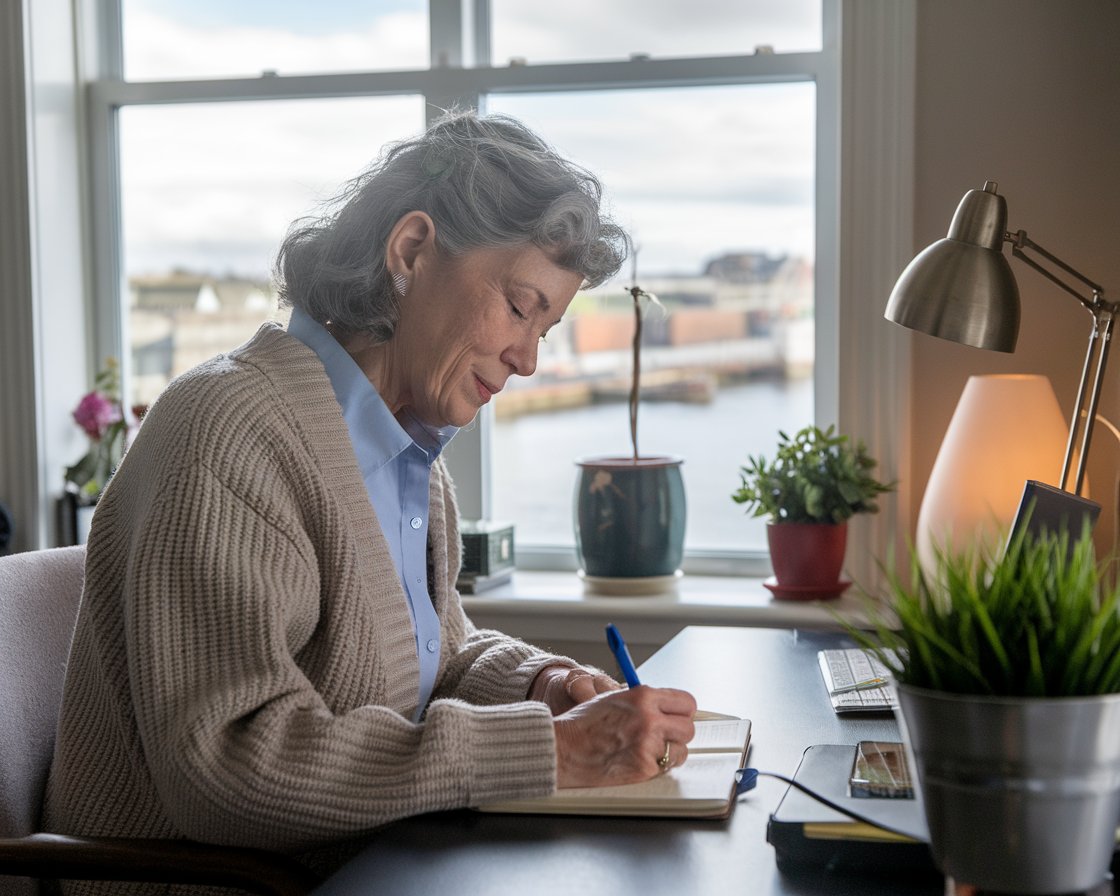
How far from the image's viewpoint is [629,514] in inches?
103

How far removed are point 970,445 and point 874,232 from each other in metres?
0.53

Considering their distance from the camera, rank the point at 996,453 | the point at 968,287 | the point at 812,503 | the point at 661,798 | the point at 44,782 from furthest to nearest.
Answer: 1. the point at 812,503
2. the point at 996,453
3. the point at 968,287
4. the point at 44,782
5. the point at 661,798

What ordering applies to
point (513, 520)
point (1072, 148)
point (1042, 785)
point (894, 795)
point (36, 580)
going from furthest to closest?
1. point (513, 520)
2. point (1072, 148)
3. point (36, 580)
4. point (894, 795)
5. point (1042, 785)

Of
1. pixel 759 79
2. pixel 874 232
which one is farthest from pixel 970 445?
pixel 759 79

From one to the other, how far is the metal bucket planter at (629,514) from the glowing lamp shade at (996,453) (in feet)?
1.83

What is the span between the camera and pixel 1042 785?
29.1 inches

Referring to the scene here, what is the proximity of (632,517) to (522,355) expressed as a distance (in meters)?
1.07

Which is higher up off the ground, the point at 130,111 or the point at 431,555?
the point at 130,111

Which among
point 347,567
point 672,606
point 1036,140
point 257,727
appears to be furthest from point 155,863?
point 1036,140

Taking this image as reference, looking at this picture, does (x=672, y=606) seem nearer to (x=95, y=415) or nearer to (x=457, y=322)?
(x=457, y=322)

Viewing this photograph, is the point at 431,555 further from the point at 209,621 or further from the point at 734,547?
the point at 734,547

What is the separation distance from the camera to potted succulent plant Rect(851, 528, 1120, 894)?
0.74 meters

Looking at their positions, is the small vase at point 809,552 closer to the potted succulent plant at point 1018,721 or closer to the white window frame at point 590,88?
the white window frame at point 590,88

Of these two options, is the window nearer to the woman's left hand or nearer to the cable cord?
the woman's left hand
